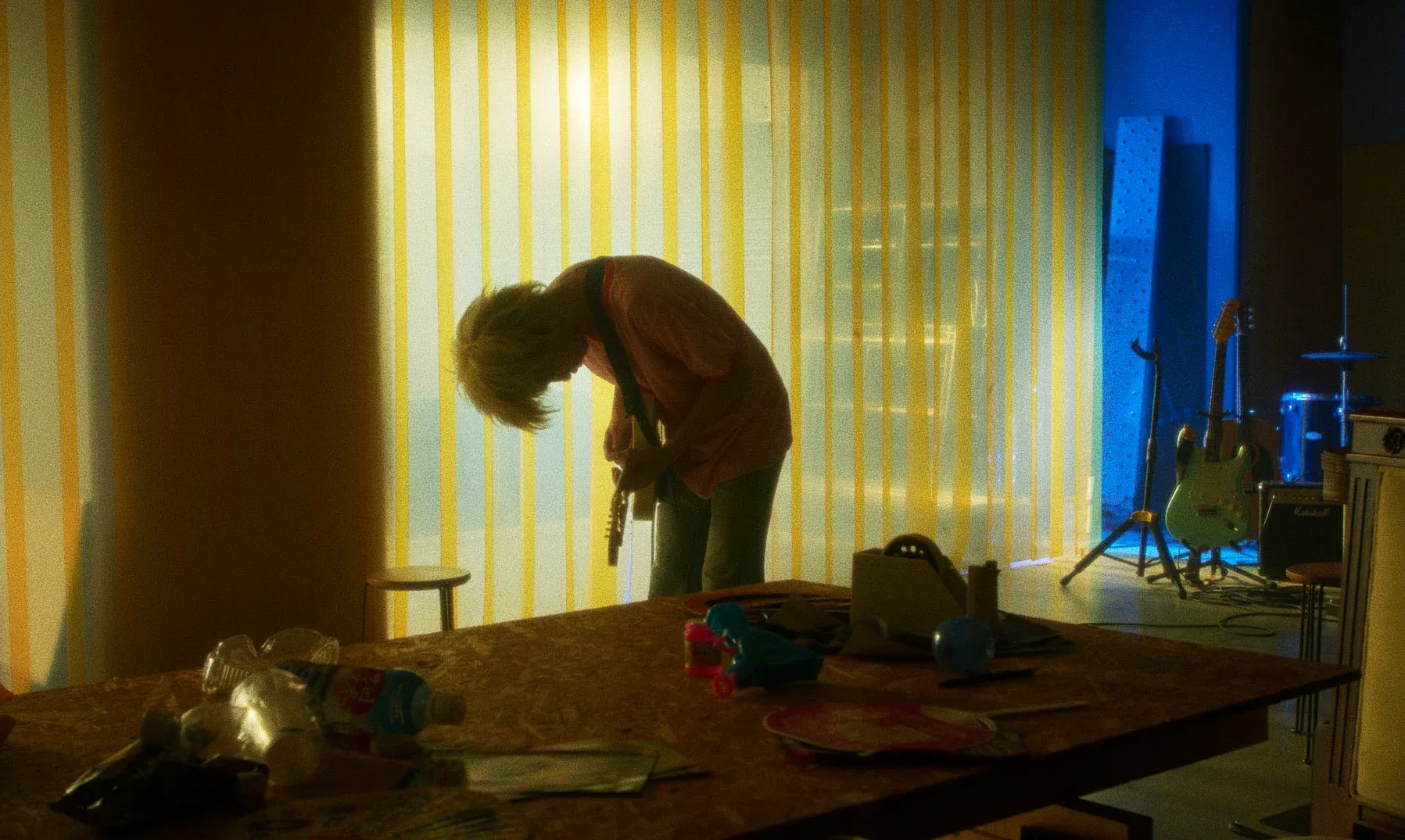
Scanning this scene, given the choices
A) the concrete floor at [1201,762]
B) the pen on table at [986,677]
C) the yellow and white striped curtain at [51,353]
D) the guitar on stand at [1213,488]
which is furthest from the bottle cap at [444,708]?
the guitar on stand at [1213,488]

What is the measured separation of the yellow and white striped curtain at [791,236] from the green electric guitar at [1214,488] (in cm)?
A: 76

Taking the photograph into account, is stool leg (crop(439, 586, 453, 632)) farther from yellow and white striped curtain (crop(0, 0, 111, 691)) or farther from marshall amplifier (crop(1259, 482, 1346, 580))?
marshall amplifier (crop(1259, 482, 1346, 580))

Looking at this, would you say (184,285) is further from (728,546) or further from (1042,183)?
(1042,183)

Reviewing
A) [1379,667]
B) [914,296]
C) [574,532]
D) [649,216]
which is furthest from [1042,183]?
[1379,667]

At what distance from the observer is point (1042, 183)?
18.3ft

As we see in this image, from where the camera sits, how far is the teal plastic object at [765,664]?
137 cm

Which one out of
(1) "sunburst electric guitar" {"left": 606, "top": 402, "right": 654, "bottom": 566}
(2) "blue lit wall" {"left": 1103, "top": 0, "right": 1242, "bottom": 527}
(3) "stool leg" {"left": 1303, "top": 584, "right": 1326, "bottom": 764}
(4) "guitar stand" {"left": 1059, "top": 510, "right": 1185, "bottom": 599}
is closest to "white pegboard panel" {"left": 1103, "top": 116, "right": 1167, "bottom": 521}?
(2) "blue lit wall" {"left": 1103, "top": 0, "right": 1242, "bottom": 527}

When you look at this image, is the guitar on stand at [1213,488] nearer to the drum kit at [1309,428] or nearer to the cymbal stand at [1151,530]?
the cymbal stand at [1151,530]

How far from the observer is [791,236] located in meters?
4.57

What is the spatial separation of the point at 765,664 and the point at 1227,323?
4.07 m

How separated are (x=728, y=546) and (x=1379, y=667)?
116 centimetres

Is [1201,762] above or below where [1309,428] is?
below

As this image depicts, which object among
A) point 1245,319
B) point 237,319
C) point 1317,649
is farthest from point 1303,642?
point 1245,319

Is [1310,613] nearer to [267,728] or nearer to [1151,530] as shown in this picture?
[1151,530]
